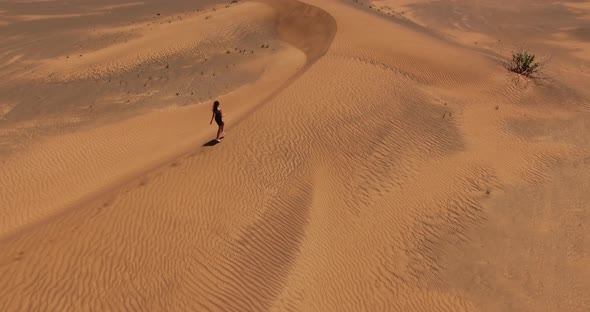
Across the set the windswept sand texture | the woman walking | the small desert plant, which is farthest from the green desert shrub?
the woman walking

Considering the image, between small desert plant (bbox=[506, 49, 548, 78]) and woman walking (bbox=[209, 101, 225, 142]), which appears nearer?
woman walking (bbox=[209, 101, 225, 142])

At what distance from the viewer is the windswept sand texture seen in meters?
7.79

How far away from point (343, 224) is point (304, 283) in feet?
7.17

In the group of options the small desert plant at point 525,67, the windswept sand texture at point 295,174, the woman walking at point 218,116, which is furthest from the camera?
the small desert plant at point 525,67

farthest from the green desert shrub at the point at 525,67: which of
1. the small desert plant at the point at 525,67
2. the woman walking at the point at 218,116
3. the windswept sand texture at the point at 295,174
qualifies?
the woman walking at the point at 218,116

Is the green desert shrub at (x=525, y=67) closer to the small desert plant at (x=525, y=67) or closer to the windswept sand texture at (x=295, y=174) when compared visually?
the small desert plant at (x=525, y=67)

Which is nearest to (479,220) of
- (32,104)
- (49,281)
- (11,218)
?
(49,281)

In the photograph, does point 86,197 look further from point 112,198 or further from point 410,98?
point 410,98

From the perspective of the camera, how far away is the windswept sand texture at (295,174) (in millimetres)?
7789

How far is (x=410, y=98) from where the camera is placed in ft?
48.2

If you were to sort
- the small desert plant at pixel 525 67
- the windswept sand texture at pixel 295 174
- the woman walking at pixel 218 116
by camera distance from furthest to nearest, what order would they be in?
the small desert plant at pixel 525 67, the woman walking at pixel 218 116, the windswept sand texture at pixel 295 174

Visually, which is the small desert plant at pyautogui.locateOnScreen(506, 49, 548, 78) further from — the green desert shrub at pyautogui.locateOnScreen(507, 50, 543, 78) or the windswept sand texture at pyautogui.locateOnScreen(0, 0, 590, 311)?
the windswept sand texture at pyautogui.locateOnScreen(0, 0, 590, 311)

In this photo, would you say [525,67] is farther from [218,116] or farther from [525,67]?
[218,116]

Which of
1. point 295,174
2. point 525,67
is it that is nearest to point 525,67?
point 525,67
